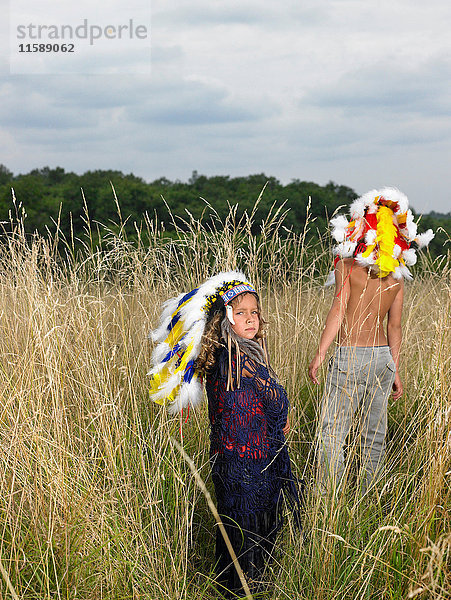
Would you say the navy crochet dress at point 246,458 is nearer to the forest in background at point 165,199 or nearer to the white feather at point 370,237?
the white feather at point 370,237

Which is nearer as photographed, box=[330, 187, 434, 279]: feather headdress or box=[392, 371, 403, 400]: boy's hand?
box=[330, 187, 434, 279]: feather headdress

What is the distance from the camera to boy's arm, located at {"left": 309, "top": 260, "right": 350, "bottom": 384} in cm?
293

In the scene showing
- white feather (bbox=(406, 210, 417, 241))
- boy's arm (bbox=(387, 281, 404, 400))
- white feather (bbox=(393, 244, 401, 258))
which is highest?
white feather (bbox=(406, 210, 417, 241))

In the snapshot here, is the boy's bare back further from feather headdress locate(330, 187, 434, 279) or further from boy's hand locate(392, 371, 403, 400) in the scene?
boy's hand locate(392, 371, 403, 400)

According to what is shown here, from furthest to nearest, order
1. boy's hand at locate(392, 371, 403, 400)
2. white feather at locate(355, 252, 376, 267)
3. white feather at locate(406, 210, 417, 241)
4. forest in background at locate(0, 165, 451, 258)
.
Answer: forest in background at locate(0, 165, 451, 258) → boy's hand at locate(392, 371, 403, 400) → white feather at locate(406, 210, 417, 241) → white feather at locate(355, 252, 376, 267)

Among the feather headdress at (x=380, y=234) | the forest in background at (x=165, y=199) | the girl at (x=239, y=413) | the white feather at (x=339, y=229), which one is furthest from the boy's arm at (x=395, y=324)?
the forest in background at (x=165, y=199)

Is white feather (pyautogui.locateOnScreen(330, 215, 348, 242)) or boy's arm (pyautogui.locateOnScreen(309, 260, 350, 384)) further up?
white feather (pyautogui.locateOnScreen(330, 215, 348, 242))

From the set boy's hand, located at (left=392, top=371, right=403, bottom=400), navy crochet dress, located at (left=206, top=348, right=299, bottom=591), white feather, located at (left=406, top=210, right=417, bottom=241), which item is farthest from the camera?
boy's hand, located at (left=392, top=371, right=403, bottom=400)

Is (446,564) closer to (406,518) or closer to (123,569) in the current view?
(406,518)

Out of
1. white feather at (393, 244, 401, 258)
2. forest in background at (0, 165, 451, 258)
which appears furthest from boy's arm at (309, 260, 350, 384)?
forest in background at (0, 165, 451, 258)

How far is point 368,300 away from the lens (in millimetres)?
3006

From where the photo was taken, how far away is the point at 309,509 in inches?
93.8

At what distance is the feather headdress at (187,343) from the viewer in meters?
2.41

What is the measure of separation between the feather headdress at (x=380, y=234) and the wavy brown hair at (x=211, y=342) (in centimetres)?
84
